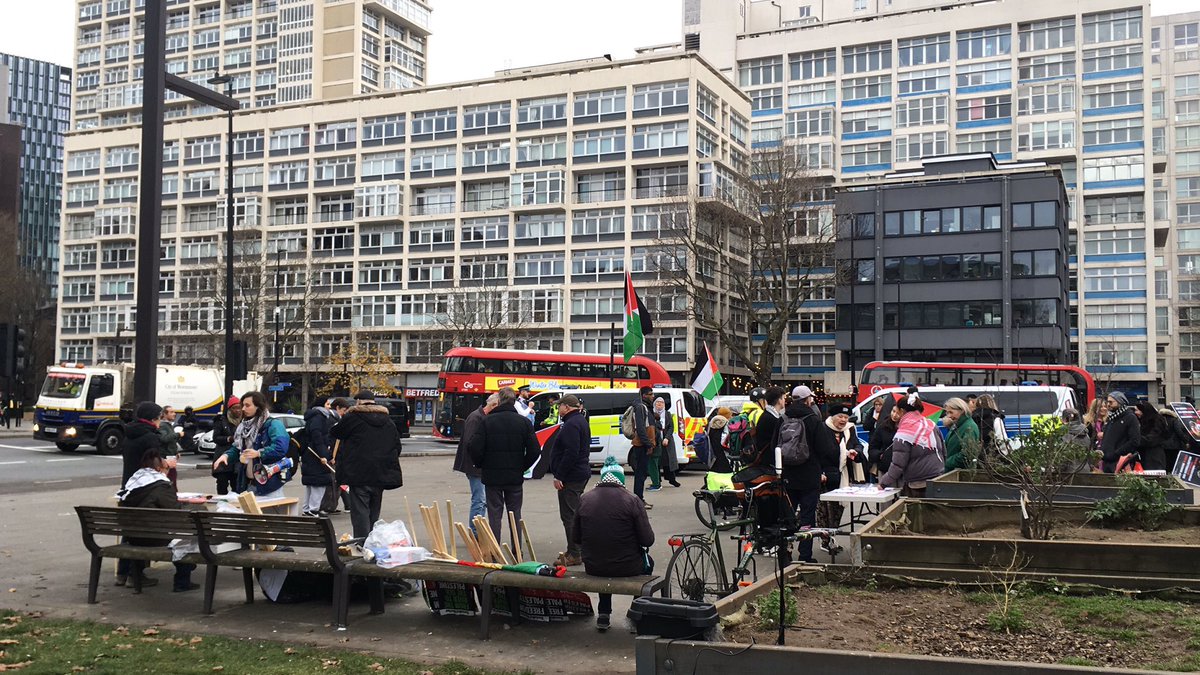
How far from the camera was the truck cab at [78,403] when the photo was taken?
33.0m

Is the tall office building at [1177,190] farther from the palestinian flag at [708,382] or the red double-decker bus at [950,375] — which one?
the palestinian flag at [708,382]

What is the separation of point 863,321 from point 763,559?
5844cm

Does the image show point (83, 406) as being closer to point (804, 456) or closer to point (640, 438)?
point (640, 438)

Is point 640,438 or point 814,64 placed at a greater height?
point 814,64

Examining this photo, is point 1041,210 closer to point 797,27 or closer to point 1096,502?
point 797,27

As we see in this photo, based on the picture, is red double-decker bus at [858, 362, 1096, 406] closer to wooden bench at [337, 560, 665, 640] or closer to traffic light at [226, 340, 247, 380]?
traffic light at [226, 340, 247, 380]

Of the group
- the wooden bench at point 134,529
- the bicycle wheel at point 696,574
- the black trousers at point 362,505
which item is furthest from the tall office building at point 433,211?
the bicycle wheel at point 696,574

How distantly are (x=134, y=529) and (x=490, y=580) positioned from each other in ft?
11.0

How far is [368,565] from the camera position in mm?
8094

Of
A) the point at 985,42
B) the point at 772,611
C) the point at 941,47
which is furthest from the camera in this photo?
the point at 941,47

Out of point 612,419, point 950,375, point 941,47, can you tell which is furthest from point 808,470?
point 941,47

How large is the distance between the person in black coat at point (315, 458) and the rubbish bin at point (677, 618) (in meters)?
7.64

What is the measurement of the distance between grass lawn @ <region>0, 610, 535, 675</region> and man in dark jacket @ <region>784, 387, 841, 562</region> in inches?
193

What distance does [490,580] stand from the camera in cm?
766
